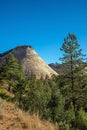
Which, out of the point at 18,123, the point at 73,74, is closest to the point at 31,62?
the point at 73,74

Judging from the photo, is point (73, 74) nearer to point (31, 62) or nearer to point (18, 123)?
point (18, 123)

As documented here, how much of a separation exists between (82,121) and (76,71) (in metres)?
15.7

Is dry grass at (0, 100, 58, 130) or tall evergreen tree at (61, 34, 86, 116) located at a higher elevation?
tall evergreen tree at (61, 34, 86, 116)

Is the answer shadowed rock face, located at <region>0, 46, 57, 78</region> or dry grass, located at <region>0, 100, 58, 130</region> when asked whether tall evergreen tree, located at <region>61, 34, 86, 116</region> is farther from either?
shadowed rock face, located at <region>0, 46, 57, 78</region>

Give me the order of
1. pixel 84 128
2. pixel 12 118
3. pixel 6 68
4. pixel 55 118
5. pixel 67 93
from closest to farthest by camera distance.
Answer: pixel 12 118 → pixel 84 128 → pixel 55 118 → pixel 67 93 → pixel 6 68

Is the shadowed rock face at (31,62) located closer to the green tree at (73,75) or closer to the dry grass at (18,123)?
the green tree at (73,75)

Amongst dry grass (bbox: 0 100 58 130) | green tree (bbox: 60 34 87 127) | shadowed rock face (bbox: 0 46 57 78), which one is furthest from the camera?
shadowed rock face (bbox: 0 46 57 78)

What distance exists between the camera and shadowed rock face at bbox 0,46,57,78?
5546 inches

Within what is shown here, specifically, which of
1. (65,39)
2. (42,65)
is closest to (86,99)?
(65,39)

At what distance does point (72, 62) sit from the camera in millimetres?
30156

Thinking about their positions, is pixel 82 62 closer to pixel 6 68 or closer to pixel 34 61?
pixel 6 68

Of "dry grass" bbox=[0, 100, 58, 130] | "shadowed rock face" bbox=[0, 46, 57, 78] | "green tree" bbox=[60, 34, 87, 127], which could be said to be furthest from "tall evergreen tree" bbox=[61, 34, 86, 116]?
"shadowed rock face" bbox=[0, 46, 57, 78]

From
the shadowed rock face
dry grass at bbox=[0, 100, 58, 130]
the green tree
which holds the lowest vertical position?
dry grass at bbox=[0, 100, 58, 130]

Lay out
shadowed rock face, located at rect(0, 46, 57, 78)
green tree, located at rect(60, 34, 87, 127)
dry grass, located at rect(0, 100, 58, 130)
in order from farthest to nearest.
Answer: shadowed rock face, located at rect(0, 46, 57, 78) → green tree, located at rect(60, 34, 87, 127) → dry grass, located at rect(0, 100, 58, 130)
